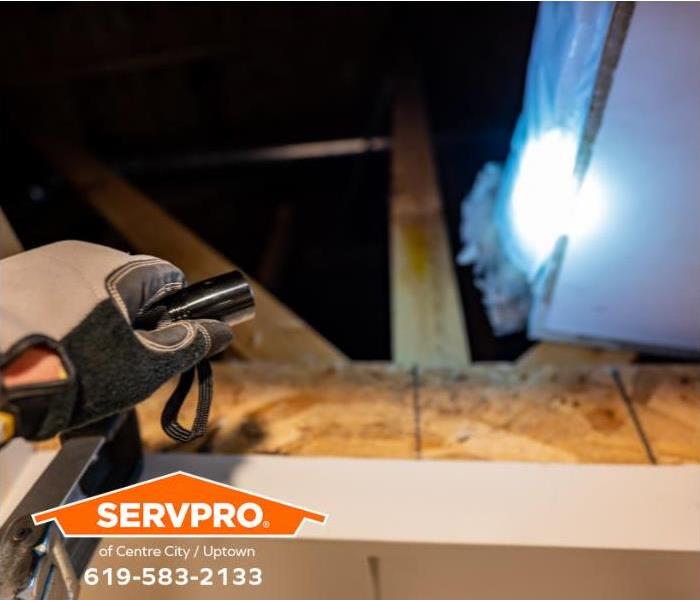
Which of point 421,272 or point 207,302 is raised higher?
point 207,302

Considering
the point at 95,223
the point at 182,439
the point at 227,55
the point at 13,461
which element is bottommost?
Result: the point at 95,223

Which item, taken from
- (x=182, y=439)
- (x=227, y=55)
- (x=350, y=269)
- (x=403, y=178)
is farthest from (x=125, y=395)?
(x=350, y=269)

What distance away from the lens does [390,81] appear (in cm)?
217

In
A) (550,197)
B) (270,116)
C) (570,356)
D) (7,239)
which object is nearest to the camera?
(7,239)

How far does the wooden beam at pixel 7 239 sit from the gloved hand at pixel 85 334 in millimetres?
135

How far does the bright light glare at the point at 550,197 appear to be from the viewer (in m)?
0.87

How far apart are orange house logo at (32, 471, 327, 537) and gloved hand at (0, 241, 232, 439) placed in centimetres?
14

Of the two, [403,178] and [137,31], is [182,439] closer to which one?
[403,178]

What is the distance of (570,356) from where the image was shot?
1073 mm

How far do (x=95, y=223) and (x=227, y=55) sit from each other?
78 centimetres

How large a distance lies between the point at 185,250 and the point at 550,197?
75cm

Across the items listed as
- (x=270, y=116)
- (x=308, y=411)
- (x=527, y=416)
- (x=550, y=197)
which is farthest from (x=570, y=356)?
(x=270, y=116)

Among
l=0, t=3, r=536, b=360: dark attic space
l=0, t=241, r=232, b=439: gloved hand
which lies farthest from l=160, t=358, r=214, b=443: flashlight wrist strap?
l=0, t=3, r=536, b=360: dark attic space

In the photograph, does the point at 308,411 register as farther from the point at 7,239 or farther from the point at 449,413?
the point at 7,239
